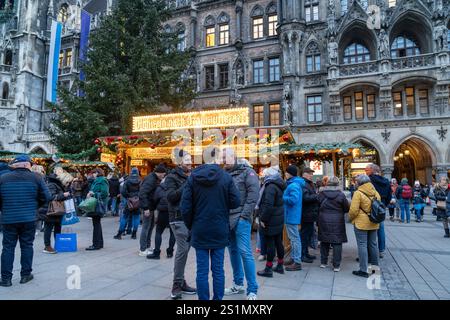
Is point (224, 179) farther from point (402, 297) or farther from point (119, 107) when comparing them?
point (119, 107)

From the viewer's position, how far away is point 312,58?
24.4 metres

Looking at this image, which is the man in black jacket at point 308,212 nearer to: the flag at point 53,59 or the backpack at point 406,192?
the backpack at point 406,192

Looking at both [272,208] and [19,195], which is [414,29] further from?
[19,195]

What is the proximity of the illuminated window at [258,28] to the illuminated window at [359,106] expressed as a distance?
989 centimetres

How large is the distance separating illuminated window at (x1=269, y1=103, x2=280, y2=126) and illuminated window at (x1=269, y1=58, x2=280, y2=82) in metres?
2.29

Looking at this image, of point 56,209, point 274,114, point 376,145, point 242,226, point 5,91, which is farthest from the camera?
point 5,91

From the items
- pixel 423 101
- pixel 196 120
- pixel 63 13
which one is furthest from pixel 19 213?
pixel 63 13

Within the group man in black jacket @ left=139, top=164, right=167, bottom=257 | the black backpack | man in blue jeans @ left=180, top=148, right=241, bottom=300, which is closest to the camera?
man in blue jeans @ left=180, top=148, right=241, bottom=300

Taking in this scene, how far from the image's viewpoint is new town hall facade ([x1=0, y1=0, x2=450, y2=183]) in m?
21.5

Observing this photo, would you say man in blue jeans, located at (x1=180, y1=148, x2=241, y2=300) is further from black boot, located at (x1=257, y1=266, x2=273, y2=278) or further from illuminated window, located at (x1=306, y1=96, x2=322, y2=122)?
illuminated window, located at (x1=306, y1=96, x2=322, y2=122)

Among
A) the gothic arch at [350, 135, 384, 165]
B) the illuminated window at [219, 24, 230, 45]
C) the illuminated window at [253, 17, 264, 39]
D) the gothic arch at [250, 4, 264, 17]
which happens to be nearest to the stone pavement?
the gothic arch at [350, 135, 384, 165]

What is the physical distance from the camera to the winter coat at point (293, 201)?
19.6 ft

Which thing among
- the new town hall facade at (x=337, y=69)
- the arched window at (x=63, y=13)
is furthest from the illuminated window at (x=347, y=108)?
the arched window at (x=63, y=13)

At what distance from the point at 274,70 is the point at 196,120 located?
56.1ft
